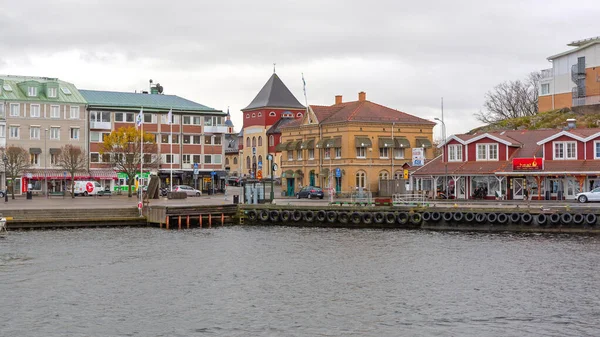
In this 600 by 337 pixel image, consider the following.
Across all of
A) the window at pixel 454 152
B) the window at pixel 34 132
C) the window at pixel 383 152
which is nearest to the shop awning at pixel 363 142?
the window at pixel 383 152

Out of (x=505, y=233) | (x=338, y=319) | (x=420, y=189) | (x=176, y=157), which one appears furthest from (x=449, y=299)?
(x=176, y=157)

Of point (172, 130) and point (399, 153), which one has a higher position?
point (172, 130)

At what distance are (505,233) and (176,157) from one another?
6525 cm

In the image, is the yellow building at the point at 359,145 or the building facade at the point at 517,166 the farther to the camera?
the yellow building at the point at 359,145

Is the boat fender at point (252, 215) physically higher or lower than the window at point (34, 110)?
lower

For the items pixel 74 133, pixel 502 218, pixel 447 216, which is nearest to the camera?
pixel 502 218

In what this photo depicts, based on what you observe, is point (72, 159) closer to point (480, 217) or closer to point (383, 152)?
point (383, 152)

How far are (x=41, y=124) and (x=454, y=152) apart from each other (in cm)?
5638

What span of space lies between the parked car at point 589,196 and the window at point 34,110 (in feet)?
234

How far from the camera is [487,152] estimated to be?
7956cm

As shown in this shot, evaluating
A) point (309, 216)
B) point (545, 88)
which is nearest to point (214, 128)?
point (545, 88)

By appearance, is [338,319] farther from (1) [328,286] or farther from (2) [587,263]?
(2) [587,263]

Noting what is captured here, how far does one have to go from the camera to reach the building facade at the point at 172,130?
362ft

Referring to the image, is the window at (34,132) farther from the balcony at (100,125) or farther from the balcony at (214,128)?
the balcony at (214,128)
